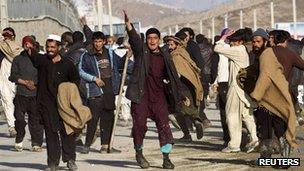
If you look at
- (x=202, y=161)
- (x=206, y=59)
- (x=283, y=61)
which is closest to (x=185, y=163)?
(x=202, y=161)

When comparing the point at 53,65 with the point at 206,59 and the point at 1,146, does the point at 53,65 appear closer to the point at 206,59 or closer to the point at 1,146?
the point at 1,146

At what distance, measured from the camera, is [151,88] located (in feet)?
39.8

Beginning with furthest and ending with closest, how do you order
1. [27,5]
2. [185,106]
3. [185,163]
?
[27,5]
[185,106]
[185,163]

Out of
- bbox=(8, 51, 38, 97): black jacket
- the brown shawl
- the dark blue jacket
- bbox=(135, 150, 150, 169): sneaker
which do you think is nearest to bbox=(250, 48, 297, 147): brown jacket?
bbox=(135, 150, 150, 169): sneaker

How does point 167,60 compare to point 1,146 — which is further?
point 1,146

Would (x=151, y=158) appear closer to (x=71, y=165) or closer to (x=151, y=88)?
(x=151, y=88)

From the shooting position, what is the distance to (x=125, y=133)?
18.6m

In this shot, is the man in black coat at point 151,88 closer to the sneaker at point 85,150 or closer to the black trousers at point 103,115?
the black trousers at point 103,115

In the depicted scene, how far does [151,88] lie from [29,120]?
3701 mm

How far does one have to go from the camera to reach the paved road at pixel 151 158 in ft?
40.5

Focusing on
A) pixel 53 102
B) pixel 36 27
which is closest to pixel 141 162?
pixel 53 102

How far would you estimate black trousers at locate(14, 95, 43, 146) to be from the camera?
1510cm

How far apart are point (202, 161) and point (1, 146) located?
187 inches

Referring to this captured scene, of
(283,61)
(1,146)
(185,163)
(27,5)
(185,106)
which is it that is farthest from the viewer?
(27,5)
